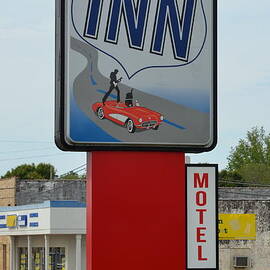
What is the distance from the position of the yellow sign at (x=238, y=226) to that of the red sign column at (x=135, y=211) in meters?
37.3

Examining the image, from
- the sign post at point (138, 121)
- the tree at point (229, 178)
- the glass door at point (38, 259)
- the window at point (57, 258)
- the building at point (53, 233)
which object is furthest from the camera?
the tree at point (229, 178)

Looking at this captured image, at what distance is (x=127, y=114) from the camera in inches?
579

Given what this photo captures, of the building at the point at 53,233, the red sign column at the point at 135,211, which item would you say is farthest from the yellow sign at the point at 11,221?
the red sign column at the point at 135,211

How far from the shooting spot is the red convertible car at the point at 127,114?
14.6 metres

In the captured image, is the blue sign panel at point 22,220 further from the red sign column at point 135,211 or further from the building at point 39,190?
the red sign column at point 135,211

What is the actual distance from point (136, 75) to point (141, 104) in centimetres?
46

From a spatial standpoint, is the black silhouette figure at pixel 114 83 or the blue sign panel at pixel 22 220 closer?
the black silhouette figure at pixel 114 83

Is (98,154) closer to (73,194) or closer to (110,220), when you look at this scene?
(110,220)

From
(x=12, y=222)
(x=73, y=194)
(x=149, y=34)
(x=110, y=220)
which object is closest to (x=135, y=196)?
(x=110, y=220)

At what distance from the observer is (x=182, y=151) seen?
49.3 ft

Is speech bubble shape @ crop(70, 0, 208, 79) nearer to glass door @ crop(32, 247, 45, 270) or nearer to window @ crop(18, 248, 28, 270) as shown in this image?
glass door @ crop(32, 247, 45, 270)

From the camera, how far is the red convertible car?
14609mm

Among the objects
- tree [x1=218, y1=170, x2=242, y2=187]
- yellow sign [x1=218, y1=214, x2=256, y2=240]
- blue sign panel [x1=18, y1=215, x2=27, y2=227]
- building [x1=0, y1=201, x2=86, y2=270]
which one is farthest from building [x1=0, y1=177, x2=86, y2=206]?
tree [x1=218, y1=170, x2=242, y2=187]

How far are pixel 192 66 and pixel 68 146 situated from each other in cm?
241
